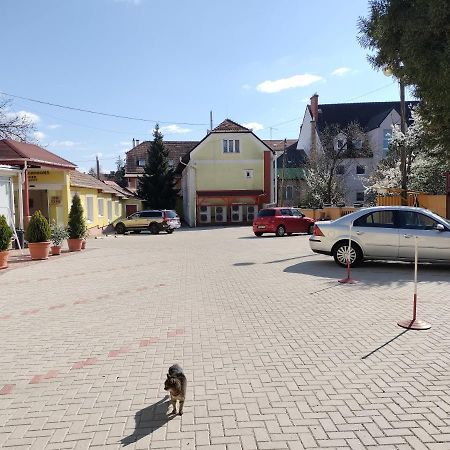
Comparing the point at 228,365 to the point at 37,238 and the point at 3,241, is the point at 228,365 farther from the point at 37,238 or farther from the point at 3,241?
the point at 37,238

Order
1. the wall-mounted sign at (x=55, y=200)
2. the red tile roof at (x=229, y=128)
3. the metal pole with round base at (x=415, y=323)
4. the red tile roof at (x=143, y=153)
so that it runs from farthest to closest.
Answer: the red tile roof at (x=143, y=153), the red tile roof at (x=229, y=128), the wall-mounted sign at (x=55, y=200), the metal pole with round base at (x=415, y=323)

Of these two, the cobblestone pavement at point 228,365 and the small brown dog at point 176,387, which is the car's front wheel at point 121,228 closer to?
the cobblestone pavement at point 228,365

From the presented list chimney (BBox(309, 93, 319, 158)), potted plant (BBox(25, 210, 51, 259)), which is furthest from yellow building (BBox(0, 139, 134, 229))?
chimney (BBox(309, 93, 319, 158))

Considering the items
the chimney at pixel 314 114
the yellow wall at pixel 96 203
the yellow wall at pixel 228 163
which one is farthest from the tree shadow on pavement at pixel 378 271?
the chimney at pixel 314 114

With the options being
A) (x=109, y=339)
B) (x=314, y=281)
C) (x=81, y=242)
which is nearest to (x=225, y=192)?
(x=81, y=242)

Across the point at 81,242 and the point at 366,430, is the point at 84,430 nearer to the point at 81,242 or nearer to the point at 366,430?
the point at 366,430

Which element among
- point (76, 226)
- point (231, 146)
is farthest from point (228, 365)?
point (231, 146)

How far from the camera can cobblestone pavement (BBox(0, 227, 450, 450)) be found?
324 centimetres

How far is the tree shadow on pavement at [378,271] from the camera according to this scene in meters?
9.37

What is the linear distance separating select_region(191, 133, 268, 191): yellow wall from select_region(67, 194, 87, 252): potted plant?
902 inches

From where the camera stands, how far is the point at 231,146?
39.3m

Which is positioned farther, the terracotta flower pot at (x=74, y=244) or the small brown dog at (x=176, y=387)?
the terracotta flower pot at (x=74, y=244)

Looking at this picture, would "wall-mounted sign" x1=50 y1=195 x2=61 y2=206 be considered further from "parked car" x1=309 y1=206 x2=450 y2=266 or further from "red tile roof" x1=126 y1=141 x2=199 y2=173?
"red tile roof" x1=126 y1=141 x2=199 y2=173

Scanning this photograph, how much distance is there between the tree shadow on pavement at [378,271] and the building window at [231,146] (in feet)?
92.9
